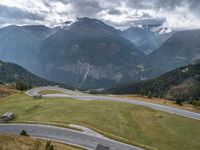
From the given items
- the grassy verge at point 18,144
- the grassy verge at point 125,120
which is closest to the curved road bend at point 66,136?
the grassy verge at point 125,120

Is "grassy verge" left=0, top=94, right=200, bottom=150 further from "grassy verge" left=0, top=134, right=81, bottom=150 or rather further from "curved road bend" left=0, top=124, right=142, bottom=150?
"grassy verge" left=0, top=134, right=81, bottom=150

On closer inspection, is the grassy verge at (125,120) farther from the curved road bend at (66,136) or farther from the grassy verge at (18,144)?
the grassy verge at (18,144)

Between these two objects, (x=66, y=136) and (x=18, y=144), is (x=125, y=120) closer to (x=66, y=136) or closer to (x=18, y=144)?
(x=66, y=136)

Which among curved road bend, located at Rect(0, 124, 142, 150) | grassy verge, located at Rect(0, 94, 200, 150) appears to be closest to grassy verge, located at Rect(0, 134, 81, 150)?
curved road bend, located at Rect(0, 124, 142, 150)

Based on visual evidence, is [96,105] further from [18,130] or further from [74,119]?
[18,130]

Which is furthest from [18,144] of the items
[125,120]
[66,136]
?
[125,120]

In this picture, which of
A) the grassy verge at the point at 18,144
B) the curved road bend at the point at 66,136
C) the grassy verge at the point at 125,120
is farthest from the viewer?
the grassy verge at the point at 125,120

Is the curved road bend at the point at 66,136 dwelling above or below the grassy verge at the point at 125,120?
below
